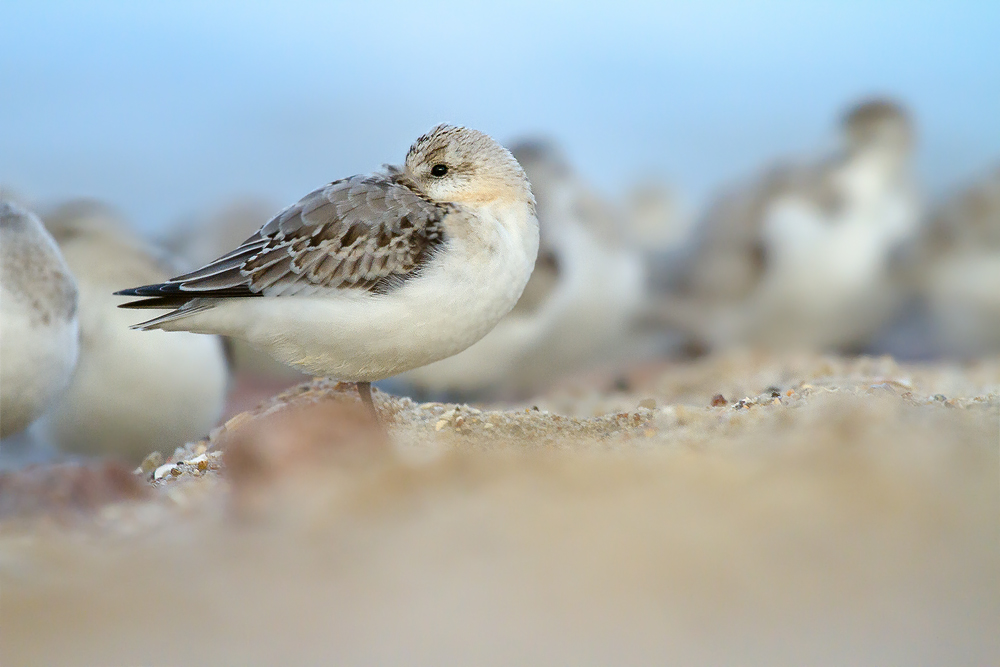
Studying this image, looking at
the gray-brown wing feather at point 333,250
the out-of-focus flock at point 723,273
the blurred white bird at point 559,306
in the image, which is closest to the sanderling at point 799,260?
the out-of-focus flock at point 723,273

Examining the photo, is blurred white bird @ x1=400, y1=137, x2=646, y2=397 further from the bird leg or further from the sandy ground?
the sandy ground

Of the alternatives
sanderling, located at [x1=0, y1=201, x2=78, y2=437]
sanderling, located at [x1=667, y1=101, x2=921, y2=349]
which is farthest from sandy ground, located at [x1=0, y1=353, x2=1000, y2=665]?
sanderling, located at [x1=667, y1=101, x2=921, y2=349]

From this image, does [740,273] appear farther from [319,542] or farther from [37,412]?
[319,542]

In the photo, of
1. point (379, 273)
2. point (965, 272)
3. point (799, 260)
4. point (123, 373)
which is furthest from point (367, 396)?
point (965, 272)

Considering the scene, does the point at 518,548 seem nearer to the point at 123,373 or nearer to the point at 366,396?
the point at 366,396

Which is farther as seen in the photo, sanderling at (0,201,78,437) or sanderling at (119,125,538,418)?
sanderling at (0,201,78,437)

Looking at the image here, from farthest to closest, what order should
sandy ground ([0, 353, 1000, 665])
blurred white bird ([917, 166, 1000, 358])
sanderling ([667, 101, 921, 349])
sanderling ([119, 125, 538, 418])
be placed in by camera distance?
sanderling ([667, 101, 921, 349])
blurred white bird ([917, 166, 1000, 358])
sanderling ([119, 125, 538, 418])
sandy ground ([0, 353, 1000, 665])
